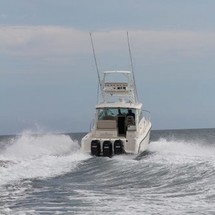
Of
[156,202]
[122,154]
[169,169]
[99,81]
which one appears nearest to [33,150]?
[99,81]

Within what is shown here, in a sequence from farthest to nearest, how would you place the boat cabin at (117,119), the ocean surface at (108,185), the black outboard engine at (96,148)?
the boat cabin at (117,119) → the black outboard engine at (96,148) → the ocean surface at (108,185)

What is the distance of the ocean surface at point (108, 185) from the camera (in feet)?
38.8

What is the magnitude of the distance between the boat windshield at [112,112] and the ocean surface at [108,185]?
2.56 metres

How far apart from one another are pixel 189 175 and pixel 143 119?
37.5ft

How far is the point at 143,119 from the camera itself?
27453 millimetres

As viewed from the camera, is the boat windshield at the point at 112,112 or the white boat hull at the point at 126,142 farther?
Result: the boat windshield at the point at 112,112

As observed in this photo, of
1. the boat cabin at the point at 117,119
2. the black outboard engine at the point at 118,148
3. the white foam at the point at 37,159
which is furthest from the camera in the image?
the boat cabin at the point at 117,119

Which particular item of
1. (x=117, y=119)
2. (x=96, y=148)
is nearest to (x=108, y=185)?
(x=96, y=148)

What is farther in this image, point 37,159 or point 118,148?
point 118,148

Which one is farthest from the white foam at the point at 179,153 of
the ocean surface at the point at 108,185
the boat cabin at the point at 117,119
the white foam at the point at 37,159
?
the white foam at the point at 37,159

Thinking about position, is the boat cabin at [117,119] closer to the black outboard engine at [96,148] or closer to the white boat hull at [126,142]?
the white boat hull at [126,142]

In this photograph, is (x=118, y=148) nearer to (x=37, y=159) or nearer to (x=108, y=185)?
(x=37, y=159)

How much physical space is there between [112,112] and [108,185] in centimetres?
1043

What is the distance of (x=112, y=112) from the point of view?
25.7 meters
